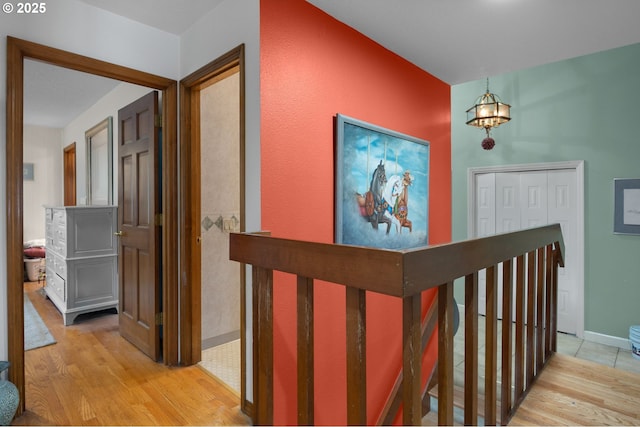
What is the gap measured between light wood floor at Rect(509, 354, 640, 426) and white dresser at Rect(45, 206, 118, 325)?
3.74 meters

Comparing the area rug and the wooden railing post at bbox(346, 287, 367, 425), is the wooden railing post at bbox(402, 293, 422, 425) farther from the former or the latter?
the area rug

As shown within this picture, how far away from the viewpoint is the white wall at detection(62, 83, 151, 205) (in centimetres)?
345

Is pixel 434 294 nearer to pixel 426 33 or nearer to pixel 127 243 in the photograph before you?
A: pixel 426 33

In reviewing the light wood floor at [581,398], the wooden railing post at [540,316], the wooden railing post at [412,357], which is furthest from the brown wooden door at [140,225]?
the wooden railing post at [540,316]

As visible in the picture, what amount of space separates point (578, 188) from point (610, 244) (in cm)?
69

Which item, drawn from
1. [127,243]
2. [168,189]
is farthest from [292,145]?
[127,243]

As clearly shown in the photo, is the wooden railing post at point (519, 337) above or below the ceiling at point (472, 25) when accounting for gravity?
below

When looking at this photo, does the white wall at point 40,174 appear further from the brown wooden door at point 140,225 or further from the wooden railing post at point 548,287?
the wooden railing post at point 548,287

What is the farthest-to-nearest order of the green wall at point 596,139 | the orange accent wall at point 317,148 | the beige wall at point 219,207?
the green wall at point 596,139, the beige wall at point 219,207, the orange accent wall at point 317,148

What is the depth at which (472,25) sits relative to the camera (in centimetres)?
230

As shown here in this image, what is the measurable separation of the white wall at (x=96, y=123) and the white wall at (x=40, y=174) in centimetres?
27

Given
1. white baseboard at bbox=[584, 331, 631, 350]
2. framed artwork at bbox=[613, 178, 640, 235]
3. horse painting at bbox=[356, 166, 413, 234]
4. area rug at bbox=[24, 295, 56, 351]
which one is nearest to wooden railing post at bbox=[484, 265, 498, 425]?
horse painting at bbox=[356, 166, 413, 234]

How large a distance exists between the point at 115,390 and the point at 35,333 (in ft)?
5.29

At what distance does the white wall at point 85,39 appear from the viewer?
5.93ft
